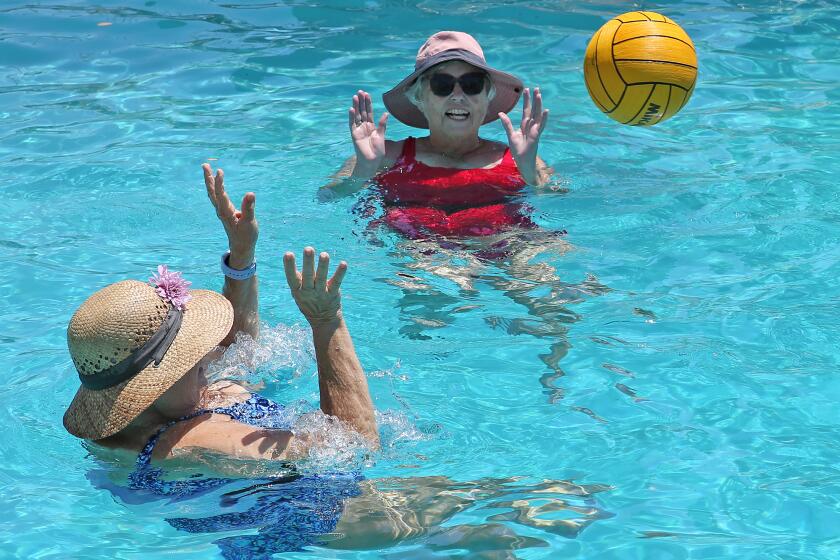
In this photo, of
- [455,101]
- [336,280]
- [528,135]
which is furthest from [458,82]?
[336,280]

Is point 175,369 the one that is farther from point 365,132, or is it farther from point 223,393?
point 365,132

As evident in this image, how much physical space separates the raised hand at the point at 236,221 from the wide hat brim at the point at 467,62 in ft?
7.52

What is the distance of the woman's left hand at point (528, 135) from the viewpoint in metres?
6.47

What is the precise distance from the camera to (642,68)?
6.29 meters

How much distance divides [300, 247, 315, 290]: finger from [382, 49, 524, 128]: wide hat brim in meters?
3.02

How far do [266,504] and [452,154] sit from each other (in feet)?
10.9

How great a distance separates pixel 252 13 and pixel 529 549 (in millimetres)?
8557

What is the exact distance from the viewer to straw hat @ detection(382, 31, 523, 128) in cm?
654

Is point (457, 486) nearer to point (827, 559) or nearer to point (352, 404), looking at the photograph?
point (352, 404)

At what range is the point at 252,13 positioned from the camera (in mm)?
11570

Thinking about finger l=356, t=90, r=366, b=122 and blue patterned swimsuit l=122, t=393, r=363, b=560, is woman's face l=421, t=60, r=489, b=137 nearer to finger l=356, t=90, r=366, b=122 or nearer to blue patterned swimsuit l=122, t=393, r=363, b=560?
finger l=356, t=90, r=366, b=122

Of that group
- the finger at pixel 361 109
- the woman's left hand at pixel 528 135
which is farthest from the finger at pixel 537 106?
the finger at pixel 361 109

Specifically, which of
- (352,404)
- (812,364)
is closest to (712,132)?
(812,364)

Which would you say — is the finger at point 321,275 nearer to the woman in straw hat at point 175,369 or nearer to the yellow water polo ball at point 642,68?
the woman in straw hat at point 175,369
